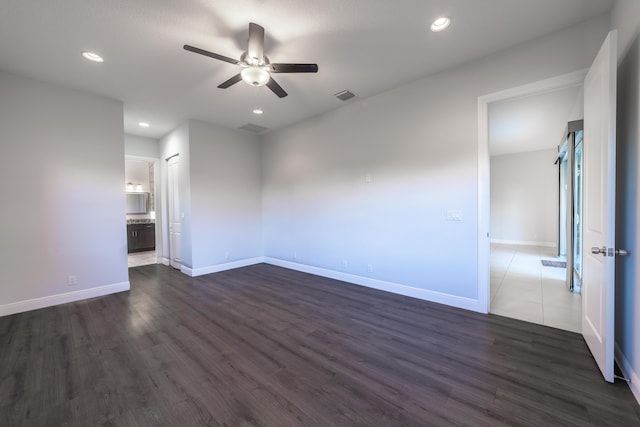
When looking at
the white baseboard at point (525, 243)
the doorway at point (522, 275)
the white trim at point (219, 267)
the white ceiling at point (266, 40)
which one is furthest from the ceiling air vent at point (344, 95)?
the white baseboard at point (525, 243)

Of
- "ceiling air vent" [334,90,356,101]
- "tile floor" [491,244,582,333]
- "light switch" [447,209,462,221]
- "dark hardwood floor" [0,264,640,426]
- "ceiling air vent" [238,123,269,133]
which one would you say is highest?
"ceiling air vent" [238,123,269,133]

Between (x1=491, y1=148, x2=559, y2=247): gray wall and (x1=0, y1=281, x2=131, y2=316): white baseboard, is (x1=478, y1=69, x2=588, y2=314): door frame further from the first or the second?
(x1=491, y1=148, x2=559, y2=247): gray wall

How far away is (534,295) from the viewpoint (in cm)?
359

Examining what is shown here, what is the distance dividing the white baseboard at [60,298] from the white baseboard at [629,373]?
18.9 ft

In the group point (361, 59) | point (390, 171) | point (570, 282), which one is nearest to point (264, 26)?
point (361, 59)

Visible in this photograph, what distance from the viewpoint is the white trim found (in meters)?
4.88

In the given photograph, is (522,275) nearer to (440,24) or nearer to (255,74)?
(440,24)

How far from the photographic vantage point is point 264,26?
7.89 ft

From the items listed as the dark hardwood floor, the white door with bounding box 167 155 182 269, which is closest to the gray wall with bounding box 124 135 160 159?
the white door with bounding box 167 155 182 269

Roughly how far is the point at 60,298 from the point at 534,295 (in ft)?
21.9

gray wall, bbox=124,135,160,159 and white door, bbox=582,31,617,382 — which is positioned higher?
gray wall, bbox=124,135,160,159

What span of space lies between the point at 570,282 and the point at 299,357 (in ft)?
13.8

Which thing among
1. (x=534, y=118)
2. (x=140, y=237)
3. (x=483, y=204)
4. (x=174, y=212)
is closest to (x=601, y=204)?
(x=483, y=204)

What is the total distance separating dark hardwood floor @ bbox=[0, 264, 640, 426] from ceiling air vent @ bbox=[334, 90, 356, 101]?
3093mm
